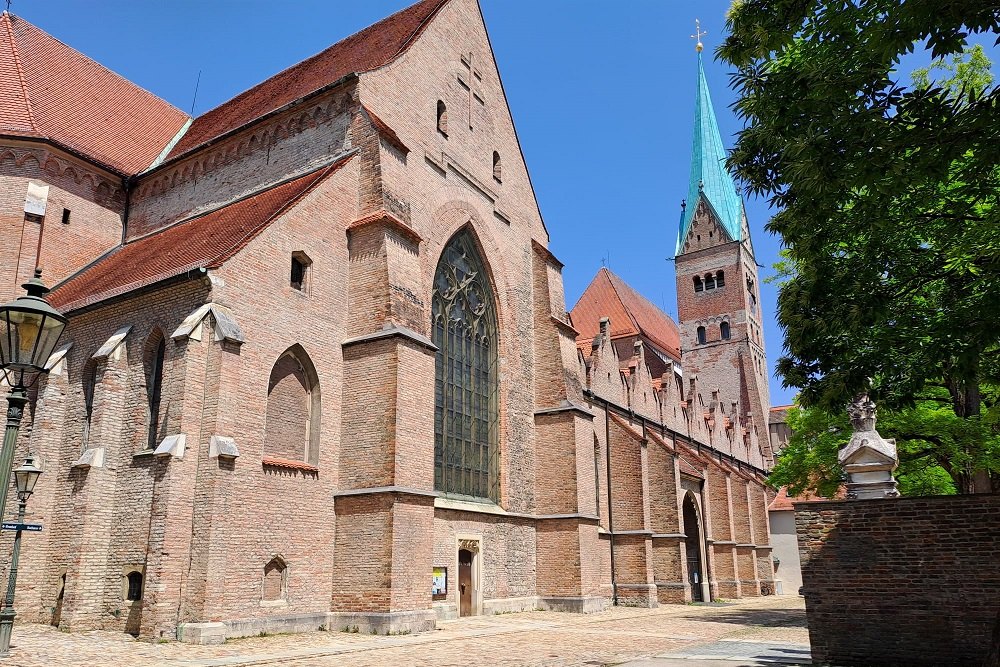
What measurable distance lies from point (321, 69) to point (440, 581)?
15.9 m

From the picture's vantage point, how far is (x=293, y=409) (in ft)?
54.1

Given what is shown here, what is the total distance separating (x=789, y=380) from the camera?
36.0 ft

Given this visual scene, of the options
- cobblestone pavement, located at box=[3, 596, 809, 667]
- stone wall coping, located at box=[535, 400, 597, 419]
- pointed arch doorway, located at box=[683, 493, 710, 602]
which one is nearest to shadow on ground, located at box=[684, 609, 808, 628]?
cobblestone pavement, located at box=[3, 596, 809, 667]

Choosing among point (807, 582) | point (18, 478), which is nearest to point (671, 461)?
point (807, 582)

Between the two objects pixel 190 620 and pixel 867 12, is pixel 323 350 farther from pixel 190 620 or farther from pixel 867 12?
pixel 867 12

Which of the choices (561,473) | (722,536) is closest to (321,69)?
(561,473)

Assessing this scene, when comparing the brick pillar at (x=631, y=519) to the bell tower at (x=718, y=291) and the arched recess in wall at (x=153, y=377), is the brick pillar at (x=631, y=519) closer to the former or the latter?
the arched recess in wall at (x=153, y=377)

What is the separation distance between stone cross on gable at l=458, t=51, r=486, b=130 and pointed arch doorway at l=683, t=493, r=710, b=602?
17.3m

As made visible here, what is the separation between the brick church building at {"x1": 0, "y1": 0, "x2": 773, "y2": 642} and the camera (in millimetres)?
14594

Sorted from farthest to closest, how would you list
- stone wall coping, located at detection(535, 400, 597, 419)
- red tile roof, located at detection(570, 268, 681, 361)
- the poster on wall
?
red tile roof, located at detection(570, 268, 681, 361), stone wall coping, located at detection(535, 400, 597, 419), the poster on wall

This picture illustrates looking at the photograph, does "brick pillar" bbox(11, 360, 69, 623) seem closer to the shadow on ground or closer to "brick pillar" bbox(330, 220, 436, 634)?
"brick pillar" bbox(330, 220, 436, 634)

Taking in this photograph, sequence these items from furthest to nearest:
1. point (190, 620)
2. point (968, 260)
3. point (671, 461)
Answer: point (671, 461) < point (190, 620) < point (968, 260)

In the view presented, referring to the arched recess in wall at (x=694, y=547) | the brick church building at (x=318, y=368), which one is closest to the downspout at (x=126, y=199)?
the brick church building at (x=318, y=368)

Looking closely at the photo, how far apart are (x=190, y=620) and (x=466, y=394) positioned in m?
9.72
